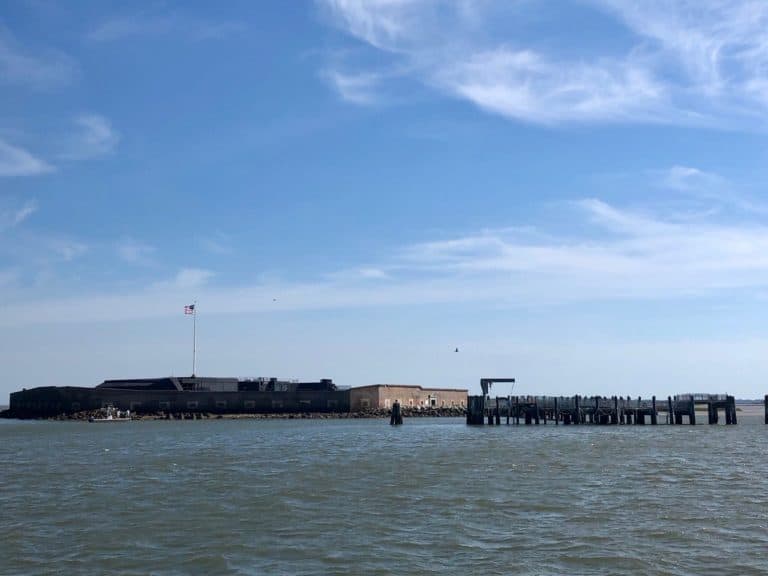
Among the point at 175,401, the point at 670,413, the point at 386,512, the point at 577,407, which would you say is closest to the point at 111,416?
the point at 175,401

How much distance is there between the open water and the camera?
18.7 meters

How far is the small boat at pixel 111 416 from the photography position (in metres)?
93.2

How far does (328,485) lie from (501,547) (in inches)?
485

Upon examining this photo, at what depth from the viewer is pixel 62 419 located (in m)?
97.9

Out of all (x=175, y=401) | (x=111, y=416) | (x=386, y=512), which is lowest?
(x=386, y=512)

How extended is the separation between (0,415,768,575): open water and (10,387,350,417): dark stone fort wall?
58.5 meters

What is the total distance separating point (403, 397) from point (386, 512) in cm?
9724

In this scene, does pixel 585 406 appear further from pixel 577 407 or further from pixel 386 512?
pixel 386 512

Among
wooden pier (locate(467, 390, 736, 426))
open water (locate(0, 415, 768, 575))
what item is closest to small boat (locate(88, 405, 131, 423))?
wooden pier (locate(467, 390, 736, 426))

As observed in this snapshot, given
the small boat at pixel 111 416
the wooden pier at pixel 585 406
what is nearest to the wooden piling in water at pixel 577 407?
the wooden pier at pixel 585 406

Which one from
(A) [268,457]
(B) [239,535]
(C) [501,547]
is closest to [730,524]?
(C) [501,547]

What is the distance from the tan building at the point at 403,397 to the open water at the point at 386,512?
66888 mm

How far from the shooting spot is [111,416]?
3752 inches

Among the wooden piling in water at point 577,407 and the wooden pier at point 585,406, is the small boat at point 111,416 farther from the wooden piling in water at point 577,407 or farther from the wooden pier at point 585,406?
the wooden piling in water at point 577,407
